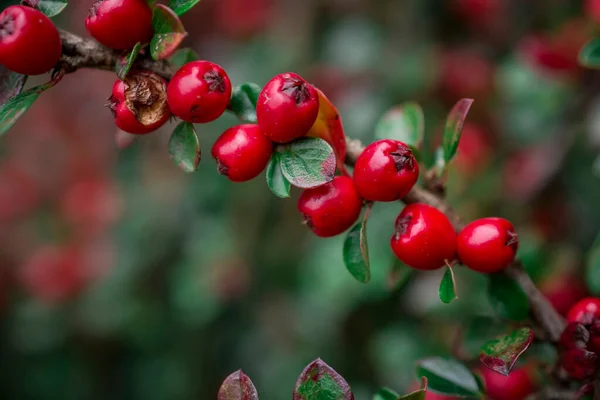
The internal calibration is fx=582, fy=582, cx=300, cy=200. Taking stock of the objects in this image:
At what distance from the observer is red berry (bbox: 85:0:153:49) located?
75cm

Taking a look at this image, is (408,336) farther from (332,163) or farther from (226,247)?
(332,163)

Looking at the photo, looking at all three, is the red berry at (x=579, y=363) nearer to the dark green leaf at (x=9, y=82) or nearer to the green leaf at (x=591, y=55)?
the green leaf at (x=591, y=55)

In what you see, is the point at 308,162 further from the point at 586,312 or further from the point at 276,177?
the point at 586,312

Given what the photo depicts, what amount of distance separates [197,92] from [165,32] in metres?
0.09

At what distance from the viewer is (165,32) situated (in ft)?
2.49

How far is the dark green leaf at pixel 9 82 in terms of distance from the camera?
0.82 m

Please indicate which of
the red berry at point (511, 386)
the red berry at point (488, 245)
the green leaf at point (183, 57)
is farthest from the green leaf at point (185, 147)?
the red berry at point (511, 386)

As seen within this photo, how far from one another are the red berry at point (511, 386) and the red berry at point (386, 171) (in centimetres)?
42

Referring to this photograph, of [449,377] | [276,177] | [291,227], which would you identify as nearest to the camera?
[276,177]

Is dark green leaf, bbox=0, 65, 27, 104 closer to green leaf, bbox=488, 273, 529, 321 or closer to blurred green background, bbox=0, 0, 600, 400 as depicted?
green leaf, bbox=488, 273, 529, 321

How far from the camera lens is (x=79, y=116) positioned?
3.56 meters

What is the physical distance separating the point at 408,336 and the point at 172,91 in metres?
1.15

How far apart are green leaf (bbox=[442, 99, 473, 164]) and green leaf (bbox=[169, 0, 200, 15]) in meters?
0.42

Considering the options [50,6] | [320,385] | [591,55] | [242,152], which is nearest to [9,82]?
[50,6]
